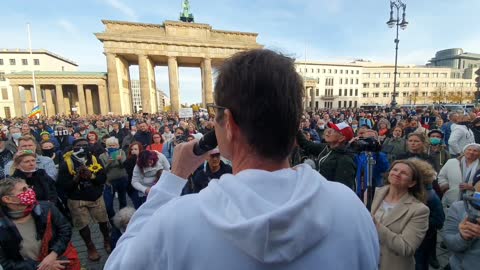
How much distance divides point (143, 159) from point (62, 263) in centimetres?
193

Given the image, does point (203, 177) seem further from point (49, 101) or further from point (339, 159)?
point (49, 101)

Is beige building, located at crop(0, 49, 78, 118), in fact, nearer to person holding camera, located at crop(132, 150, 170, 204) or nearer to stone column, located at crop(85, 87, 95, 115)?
stone column, located at crop(85, 87, 95, 115)

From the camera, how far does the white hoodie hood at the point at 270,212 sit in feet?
1.97

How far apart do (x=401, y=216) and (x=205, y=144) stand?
7.79ft

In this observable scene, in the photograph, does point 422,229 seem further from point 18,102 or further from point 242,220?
point 18,102

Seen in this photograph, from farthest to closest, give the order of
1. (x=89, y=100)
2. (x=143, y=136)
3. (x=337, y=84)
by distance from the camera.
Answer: (x=337, y=84) → (x=89, y=100) → (x=143, y=136)

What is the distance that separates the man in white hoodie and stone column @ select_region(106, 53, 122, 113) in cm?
4235

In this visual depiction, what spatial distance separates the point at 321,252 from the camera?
2.25 ft

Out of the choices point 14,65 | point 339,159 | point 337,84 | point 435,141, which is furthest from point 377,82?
point 14,65

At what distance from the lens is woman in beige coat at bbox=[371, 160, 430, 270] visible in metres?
2.25

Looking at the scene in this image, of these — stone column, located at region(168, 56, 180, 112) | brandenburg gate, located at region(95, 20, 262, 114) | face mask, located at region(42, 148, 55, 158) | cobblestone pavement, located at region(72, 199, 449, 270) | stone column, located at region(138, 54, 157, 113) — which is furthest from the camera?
stone column, located at region(168, 56, 180, 112)

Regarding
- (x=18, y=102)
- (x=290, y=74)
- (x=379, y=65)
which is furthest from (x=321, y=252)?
(x=379, y=65)

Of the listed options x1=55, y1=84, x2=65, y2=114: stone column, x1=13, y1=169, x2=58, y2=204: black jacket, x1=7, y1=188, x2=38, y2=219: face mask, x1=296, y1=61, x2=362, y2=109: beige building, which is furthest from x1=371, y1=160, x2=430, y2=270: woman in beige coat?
x1=296, y1=61, x2=362, y2=109: beige building

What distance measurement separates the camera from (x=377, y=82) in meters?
78.7
